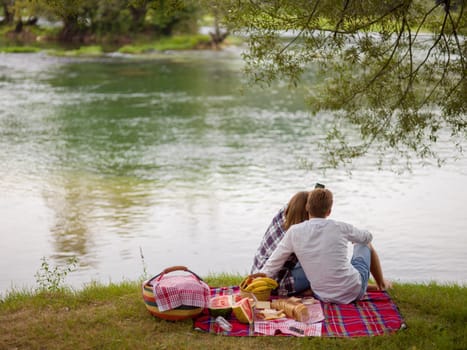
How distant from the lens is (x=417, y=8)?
24.9ft

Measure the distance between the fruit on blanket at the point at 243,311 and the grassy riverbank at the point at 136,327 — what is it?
283 millimetres

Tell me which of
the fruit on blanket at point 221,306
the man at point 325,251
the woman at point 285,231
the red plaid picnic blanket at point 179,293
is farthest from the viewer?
the woman at point 285,231

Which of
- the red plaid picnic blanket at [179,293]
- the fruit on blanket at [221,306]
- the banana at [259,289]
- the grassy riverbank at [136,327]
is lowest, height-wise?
the grassy riverbank at [136,327]

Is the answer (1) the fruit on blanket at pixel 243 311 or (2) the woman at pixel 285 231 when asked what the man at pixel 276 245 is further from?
(1) the fruit on blanket at pixel 243 311

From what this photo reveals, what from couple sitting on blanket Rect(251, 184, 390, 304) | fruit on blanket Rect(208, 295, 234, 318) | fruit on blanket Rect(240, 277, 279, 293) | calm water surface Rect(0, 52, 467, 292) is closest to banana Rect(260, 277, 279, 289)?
fruit on blanket Rect(240, 277, 279, 293)

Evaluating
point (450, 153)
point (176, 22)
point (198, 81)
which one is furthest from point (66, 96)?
point (176, 22)

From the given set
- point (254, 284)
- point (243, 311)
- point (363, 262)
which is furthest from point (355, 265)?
point (243, 311)

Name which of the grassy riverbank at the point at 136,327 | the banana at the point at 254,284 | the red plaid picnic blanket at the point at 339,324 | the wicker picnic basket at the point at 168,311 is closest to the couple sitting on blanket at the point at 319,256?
the red plaid picnic blanket at the point at 339,324

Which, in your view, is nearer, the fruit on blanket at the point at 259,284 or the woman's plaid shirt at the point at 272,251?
the fruit on blanket at the point at 259,284

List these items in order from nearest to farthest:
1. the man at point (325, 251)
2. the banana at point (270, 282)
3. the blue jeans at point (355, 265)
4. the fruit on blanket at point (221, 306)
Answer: the fruit on blanket at point (221, 306) < the man at point (325, 251) < the banana at point (270, 282) < the blue jeans at point (355, 265)

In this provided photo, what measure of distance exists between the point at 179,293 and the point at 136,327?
1.34 ft

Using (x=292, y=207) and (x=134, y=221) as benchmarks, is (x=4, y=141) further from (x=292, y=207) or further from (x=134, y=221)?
(x=292, y=207)

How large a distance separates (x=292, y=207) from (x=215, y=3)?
2.18m

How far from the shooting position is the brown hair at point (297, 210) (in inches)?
248
